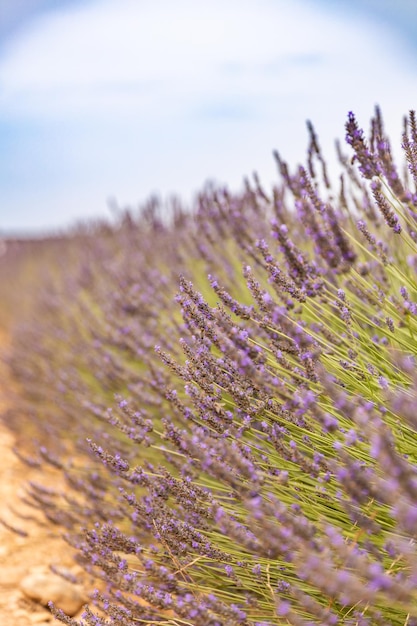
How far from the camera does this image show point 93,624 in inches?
60.3

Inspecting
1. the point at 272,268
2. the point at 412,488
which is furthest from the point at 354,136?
the point at 412,488

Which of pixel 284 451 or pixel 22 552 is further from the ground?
pixel 284 451

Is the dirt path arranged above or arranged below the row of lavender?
below

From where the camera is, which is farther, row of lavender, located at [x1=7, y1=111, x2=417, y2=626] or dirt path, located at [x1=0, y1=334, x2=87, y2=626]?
dirt path, located at [x1=0, y1=334, x2=87, y2=626]

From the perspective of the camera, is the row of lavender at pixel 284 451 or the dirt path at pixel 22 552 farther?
the dirt path at pixel 22 552

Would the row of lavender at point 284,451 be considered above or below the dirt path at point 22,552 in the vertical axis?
above

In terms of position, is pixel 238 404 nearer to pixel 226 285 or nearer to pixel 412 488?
pixel 412 488

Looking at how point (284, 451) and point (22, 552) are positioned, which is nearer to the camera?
point (284, 451)

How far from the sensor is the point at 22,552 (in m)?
2.55

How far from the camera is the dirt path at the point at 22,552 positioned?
83.7 inches

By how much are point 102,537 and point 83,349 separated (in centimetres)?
227

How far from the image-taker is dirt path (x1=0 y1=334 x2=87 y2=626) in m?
2.12

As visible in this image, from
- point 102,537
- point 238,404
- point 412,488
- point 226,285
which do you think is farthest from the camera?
point 226,285

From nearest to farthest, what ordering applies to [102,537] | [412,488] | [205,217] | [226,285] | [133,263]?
1. [412,488]
2. [102,537]
3. [226,285]
4. [205,217]
5. [133,263]
